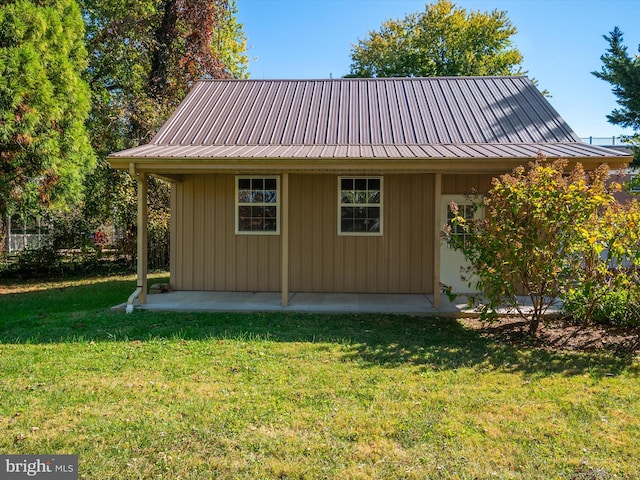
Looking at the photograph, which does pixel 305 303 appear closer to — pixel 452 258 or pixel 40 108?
pixel 452 258

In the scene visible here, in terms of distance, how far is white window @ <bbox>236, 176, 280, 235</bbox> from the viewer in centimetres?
831

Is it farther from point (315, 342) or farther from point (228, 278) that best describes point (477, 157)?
point (228, 278)

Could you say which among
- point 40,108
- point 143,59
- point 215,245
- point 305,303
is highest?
point 143,59

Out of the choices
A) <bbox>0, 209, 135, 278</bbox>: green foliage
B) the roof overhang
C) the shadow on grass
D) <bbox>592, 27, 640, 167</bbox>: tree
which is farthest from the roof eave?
<bbox>0, 209, 135, 278</bbox>: green foliage

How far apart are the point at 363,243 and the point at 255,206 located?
2.23m

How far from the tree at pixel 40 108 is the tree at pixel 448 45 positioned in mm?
18627

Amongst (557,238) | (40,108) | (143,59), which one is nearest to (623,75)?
(557,238)

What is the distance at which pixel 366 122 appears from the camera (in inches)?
341

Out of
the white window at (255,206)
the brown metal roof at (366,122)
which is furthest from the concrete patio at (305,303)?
the brown metal roof at (366,122)

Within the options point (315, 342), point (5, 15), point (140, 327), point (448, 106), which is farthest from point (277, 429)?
point (5, 15)

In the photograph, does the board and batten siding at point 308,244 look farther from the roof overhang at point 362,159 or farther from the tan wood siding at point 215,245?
the roof overhang at point 362,159

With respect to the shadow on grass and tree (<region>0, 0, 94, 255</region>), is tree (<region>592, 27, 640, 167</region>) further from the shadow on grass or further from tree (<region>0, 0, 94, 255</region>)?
tree (<region>0, 0, 94, 255</region>)

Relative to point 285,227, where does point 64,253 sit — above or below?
below

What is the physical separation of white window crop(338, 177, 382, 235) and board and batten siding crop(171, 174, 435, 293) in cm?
12
